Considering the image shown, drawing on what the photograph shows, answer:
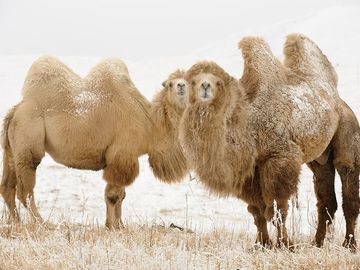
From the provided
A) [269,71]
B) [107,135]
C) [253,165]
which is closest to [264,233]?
[253,165]

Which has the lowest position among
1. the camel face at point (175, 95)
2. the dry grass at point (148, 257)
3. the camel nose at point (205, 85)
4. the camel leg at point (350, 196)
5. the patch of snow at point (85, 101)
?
the dry grass at point (148, 257)

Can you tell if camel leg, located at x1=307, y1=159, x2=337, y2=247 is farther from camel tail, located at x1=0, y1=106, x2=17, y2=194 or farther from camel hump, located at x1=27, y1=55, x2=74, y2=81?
camel tail, located at x1=0, y1=106, x2=17, y2=194

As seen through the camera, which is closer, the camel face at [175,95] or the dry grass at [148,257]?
the dry grass at [148,257]

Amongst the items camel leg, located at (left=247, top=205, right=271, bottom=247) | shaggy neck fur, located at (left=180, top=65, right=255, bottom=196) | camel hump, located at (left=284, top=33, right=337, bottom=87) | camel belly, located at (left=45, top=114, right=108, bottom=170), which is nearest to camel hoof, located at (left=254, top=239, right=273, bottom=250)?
camel leg, located at (left=247, top=205, right=271, bottom=247)

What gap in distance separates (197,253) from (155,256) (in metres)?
0.36

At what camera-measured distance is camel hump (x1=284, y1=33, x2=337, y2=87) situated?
6.54m

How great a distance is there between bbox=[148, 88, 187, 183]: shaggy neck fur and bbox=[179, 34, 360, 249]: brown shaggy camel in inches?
125

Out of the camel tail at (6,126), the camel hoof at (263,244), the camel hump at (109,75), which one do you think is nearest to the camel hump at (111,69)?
the camel hump at (109,75)

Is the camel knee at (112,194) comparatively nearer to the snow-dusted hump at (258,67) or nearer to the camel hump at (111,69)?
the camel hump at (111,69)

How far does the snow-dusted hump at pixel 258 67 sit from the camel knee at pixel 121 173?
325 centimetres

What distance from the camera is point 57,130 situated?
9039mm

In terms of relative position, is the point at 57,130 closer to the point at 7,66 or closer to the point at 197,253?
the point at 197,253

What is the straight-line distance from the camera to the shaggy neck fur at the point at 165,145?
941 centimetres

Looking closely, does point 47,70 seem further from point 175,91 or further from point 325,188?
point 325,188
